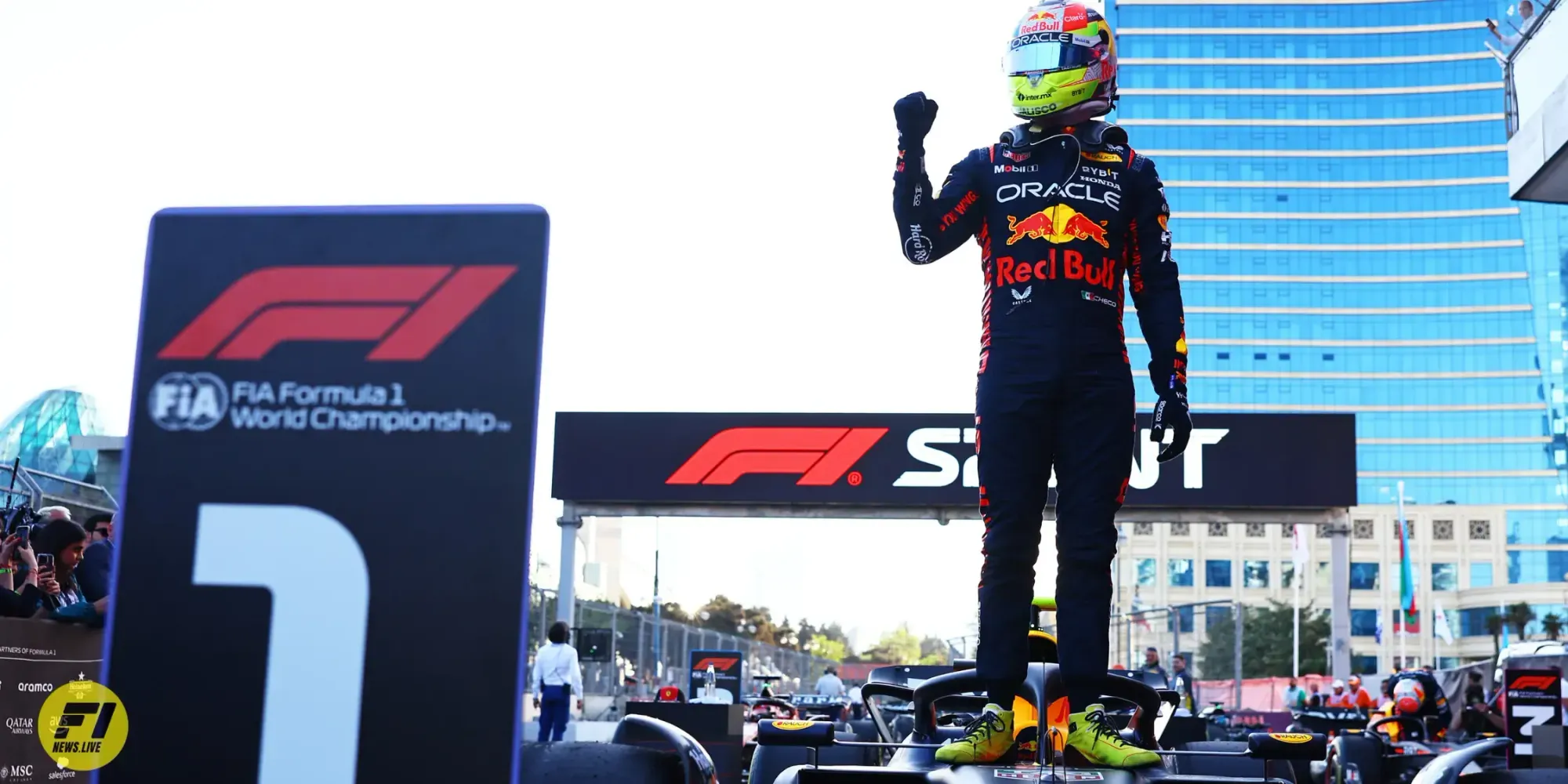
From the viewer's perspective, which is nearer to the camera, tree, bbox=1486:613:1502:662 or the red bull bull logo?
the red bull bull logo

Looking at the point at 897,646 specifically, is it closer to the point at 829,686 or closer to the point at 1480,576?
the point at 1480,576

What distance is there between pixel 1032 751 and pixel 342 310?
297 cm

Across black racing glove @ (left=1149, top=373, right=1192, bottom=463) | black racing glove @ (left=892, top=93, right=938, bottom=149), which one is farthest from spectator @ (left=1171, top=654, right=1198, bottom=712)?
black racing glove @ (left=892, top=93, right=938, bottom=149)

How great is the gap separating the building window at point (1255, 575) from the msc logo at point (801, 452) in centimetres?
9205

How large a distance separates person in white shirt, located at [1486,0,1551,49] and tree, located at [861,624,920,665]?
72.2m

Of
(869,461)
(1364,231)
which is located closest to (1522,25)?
(869,461)

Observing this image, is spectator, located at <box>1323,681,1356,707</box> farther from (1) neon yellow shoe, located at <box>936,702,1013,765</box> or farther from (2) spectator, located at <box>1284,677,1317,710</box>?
(1) neon yellow shoe, located at <box>936,702,1013,765</box>

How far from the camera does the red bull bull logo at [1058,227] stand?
15.1ft

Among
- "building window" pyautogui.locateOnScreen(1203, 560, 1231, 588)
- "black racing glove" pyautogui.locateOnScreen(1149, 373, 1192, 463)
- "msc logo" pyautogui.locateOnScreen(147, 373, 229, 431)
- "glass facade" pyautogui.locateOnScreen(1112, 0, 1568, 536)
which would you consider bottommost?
"msc logo" pyautogui.locateOnScreen(147, 373, 229, 431)

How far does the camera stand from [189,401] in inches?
79.0

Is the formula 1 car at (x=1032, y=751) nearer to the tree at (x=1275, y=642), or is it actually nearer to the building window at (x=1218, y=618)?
the building window at (x=1218, y=618)

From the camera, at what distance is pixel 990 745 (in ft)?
14.1

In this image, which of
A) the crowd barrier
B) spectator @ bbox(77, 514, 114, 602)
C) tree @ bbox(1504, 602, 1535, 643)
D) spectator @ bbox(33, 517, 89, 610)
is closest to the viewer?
the crowd barrier

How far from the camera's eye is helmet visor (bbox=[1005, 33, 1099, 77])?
4.67 meters
